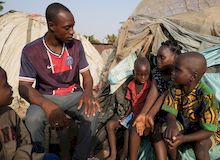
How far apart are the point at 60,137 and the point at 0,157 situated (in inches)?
45.9

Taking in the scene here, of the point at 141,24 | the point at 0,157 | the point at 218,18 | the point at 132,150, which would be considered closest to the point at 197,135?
the point at 132,150

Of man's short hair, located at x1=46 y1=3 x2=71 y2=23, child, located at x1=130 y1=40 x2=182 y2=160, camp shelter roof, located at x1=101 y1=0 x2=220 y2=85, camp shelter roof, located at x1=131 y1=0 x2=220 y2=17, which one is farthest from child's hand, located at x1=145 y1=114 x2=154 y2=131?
camp shelter roof, located at x1=131 y1=0 x2=220 y2=17

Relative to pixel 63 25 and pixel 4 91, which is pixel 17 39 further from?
pixel 4 91

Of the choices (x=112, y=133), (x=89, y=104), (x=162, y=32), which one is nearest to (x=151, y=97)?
(x=112, y=133)

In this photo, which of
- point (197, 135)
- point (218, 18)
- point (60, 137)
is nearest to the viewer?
point (197, 135)

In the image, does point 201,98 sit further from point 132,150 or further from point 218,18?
point 218,18

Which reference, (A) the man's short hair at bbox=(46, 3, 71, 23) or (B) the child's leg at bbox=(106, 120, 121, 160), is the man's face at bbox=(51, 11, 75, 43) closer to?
(A) the man's short hair at bbox=(46, 3, 71, 23)

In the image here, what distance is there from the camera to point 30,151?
219 centimetres

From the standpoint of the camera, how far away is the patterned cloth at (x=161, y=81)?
11.0ft

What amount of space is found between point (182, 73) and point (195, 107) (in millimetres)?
317

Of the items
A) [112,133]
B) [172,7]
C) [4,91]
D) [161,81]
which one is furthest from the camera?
[172,7]

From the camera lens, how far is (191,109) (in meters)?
2.76

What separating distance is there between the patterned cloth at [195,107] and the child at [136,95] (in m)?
0.66

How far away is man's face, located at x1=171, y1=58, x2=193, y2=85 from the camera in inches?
103
